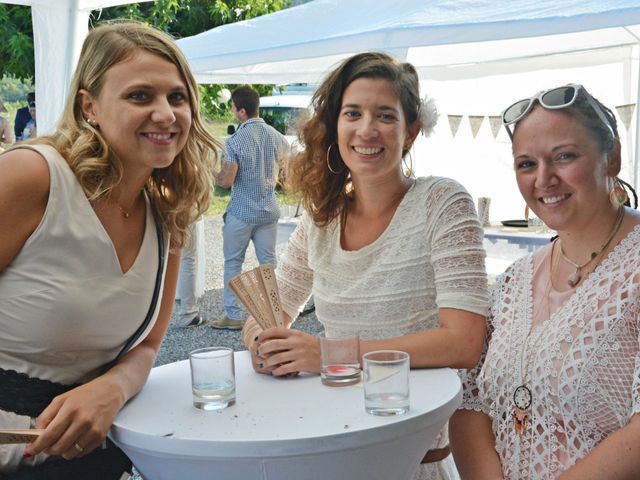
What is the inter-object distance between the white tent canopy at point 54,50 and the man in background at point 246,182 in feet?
7.13

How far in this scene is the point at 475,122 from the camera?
840cm

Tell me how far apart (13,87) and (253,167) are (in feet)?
36.0

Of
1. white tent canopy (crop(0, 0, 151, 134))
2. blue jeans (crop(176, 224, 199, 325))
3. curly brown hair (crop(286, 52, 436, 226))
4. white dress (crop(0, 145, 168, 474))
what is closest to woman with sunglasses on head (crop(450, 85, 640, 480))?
curly brown hair (crop(286, 52, 436, 226))

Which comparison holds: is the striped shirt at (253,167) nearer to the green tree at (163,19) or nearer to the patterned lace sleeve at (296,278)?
the patterned lace sleeve at (296,278)

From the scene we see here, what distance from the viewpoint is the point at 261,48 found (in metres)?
5.29

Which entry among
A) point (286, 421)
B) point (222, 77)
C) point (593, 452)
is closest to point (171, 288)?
point (286, 421)

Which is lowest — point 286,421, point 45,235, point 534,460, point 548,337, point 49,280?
point 534,460

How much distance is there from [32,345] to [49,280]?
0.54 ft

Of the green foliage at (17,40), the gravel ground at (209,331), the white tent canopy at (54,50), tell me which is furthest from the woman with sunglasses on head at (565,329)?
the green foliage at (17,40)

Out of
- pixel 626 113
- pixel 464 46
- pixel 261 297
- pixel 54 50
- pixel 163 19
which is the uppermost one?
pixel 163 19

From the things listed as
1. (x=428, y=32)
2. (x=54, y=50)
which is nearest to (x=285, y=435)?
(x=428, y=32)

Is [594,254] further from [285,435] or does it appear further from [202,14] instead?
[202,14]

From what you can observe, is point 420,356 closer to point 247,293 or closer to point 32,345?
point 247,293

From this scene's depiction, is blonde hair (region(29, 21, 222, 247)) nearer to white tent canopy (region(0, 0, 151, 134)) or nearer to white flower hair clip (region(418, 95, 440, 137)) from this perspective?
white flower hair clip (region(418, 95, 440, 137))
